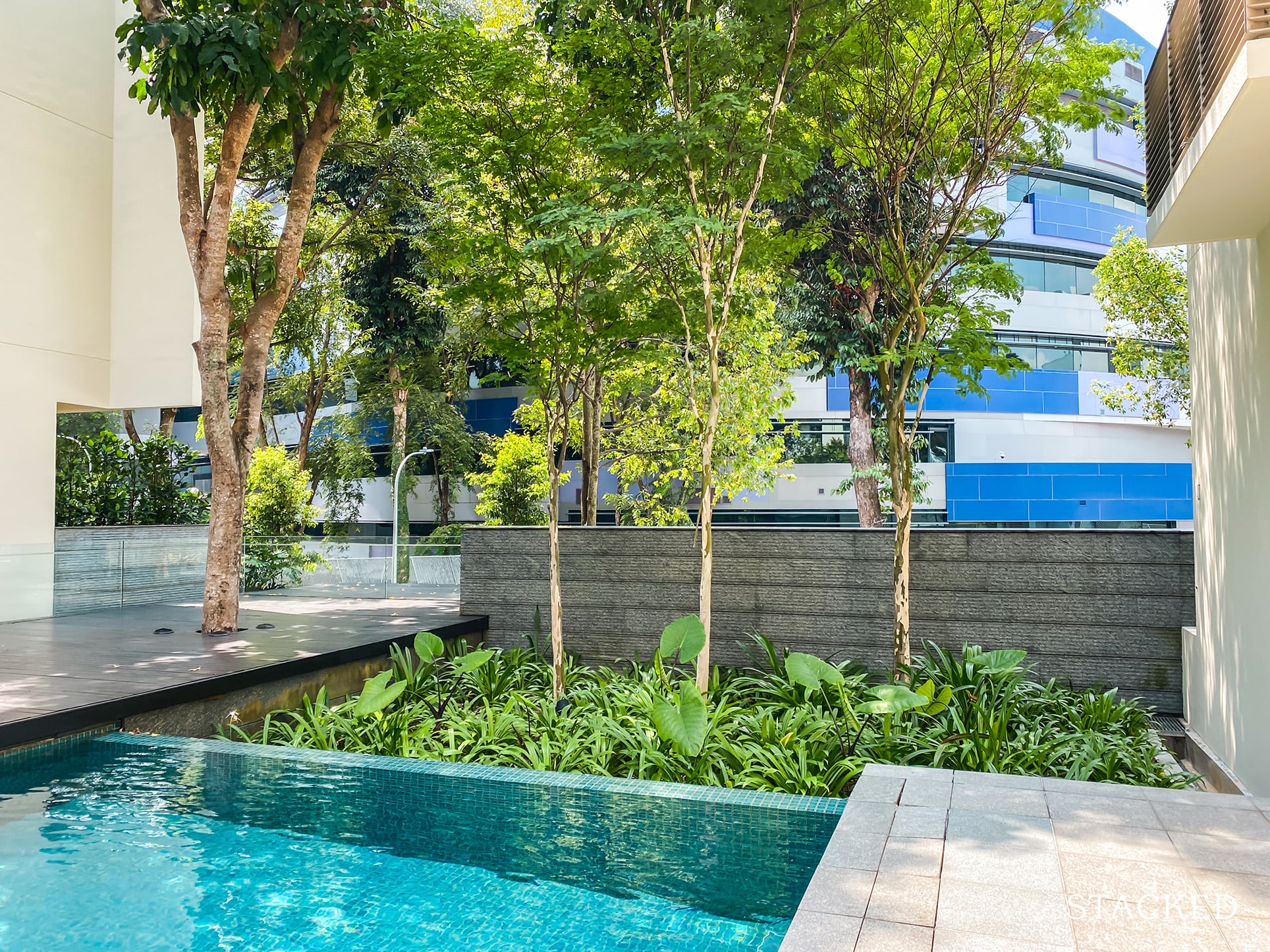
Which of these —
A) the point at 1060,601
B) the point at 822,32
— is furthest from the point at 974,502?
the point at 822,32

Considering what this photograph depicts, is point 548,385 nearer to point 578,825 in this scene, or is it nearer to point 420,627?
point 420,627

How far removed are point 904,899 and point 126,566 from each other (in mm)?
11707

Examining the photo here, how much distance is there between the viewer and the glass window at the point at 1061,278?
27.7m

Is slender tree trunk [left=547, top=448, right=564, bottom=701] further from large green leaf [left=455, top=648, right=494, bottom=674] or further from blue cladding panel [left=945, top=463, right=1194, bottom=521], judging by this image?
blue cladding panel [left=945, top=463, right=1194, bottom=521]

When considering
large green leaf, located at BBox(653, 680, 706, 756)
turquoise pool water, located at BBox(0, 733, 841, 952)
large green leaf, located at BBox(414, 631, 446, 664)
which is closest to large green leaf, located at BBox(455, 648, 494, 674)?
large green leaf, located at BBox(414, 631, 446, 664)

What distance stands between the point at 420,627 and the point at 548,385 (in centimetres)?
310

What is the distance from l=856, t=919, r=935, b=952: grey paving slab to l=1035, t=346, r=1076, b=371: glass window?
27.0 metres

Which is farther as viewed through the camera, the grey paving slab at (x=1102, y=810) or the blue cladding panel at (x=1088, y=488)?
the blue cladding panel at (x=1088, y=488)

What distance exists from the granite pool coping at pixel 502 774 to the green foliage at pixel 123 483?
29.0 ft

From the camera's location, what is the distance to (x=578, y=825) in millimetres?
4555

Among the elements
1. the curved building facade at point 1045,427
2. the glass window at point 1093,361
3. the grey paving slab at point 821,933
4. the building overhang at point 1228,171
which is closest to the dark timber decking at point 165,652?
the grey paving slab at point 821,933

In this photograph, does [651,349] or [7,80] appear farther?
[7,80]

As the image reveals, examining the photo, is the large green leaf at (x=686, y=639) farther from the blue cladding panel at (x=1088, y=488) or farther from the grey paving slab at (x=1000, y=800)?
the blue cladding panel at (x=1088, y=488)

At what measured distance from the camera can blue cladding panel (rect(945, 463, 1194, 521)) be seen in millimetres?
26172
